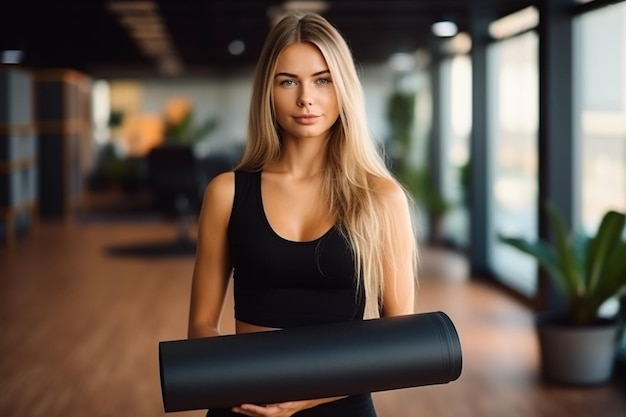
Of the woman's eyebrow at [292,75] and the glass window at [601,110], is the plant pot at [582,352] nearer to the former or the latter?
the glass window at [601,110]

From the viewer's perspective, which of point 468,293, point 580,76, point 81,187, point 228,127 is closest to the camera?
point 580,76

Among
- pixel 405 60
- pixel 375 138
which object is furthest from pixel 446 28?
pixel 375 138

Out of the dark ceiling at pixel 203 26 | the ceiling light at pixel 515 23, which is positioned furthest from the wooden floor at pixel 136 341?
the dark ceiling at pixel 203 26

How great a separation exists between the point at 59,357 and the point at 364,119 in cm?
440

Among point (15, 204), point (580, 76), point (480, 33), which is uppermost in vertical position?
point (480, 33)

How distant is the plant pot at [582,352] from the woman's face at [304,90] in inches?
138

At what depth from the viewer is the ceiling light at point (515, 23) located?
6904 millimetres

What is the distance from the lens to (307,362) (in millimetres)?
1239

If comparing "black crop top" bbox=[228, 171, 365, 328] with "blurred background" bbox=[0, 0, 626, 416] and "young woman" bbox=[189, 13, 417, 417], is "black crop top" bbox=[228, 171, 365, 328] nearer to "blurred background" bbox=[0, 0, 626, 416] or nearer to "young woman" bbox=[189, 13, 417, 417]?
"young woman" bbox=[189, 13, 417, 417]

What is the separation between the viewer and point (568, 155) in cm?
614

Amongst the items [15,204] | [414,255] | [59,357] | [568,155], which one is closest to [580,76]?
[568,155]

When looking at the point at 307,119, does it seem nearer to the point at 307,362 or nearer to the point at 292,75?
the point at 292,75

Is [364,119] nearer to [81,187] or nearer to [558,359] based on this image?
[558,359]

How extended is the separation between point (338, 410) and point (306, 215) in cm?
30
